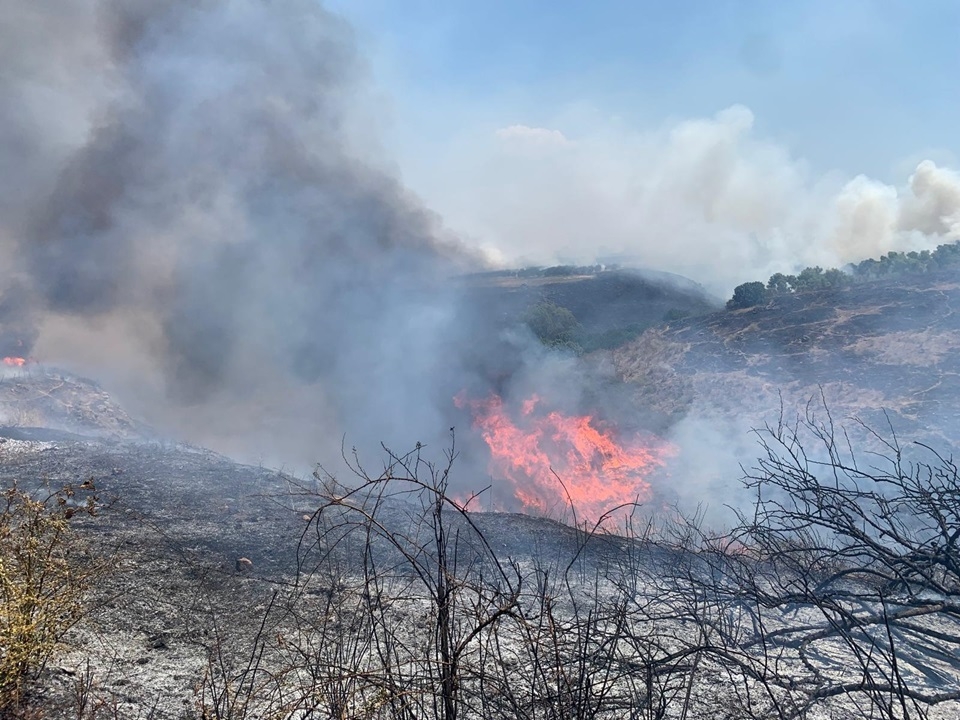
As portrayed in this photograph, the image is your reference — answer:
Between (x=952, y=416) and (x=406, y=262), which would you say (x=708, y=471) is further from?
(x=406, y=262)

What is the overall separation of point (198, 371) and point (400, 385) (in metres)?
9.33

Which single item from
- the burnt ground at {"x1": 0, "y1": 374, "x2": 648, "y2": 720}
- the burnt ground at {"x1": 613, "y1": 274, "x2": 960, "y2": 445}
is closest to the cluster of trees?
the burnt ground at {"x1": 613, "y1": 274, "x2": 960, "y2": 445}

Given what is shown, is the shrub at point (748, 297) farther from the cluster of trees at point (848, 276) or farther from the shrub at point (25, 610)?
the shrub at point (25, 610)

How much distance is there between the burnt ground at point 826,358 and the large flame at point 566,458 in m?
2.47

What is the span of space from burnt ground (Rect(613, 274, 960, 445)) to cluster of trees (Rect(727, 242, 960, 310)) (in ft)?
3.86

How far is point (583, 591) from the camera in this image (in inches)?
260

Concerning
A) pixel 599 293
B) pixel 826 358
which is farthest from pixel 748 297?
pixel 599 293

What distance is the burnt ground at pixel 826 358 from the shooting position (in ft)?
54.3

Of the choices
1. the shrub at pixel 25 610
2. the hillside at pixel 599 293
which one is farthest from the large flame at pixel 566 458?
the hillside at pixel 599 293

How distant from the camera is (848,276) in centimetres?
3009

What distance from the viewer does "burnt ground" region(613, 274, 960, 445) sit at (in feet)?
54.3

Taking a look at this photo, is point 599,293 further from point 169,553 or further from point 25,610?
point 25,610

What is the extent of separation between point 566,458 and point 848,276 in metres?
22.5

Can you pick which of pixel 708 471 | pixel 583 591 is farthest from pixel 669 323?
pixel 583 591
